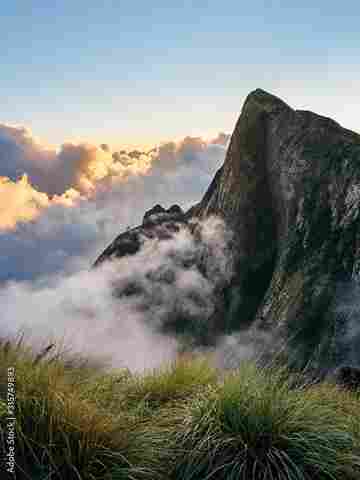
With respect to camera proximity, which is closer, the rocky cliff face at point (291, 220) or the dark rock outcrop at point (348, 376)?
the dark rock outcrop at point (348, 376)

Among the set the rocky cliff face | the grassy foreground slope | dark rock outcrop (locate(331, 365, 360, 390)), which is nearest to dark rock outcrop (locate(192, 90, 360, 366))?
the rocky cliff face

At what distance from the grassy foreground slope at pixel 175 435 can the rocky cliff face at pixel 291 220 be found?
71.8 metres

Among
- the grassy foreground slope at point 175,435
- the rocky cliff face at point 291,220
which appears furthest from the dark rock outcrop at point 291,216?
the grassy foreground slope at point 175,435

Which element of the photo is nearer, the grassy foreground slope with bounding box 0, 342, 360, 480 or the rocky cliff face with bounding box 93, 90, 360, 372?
the grassy foreground slope with bounding box 0, 342, 360, 480

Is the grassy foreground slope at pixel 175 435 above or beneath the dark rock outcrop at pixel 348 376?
above

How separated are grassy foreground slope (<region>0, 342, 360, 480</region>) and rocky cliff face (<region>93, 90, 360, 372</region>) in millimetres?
71794

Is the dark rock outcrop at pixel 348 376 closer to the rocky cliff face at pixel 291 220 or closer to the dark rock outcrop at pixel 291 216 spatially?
the rocky cliff face at pixel 291 220

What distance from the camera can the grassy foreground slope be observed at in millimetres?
5320

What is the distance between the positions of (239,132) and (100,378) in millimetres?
163614

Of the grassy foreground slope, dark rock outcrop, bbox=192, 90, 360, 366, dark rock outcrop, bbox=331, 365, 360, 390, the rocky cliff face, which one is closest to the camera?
the grassy foreground slope

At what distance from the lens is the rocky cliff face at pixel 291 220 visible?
10431cm

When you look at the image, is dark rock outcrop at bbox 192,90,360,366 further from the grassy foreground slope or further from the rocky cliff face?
the grassy foreground slope

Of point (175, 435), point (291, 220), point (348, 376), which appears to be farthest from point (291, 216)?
point (175, 435)

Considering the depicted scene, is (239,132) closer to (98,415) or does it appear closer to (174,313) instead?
(174,313)
